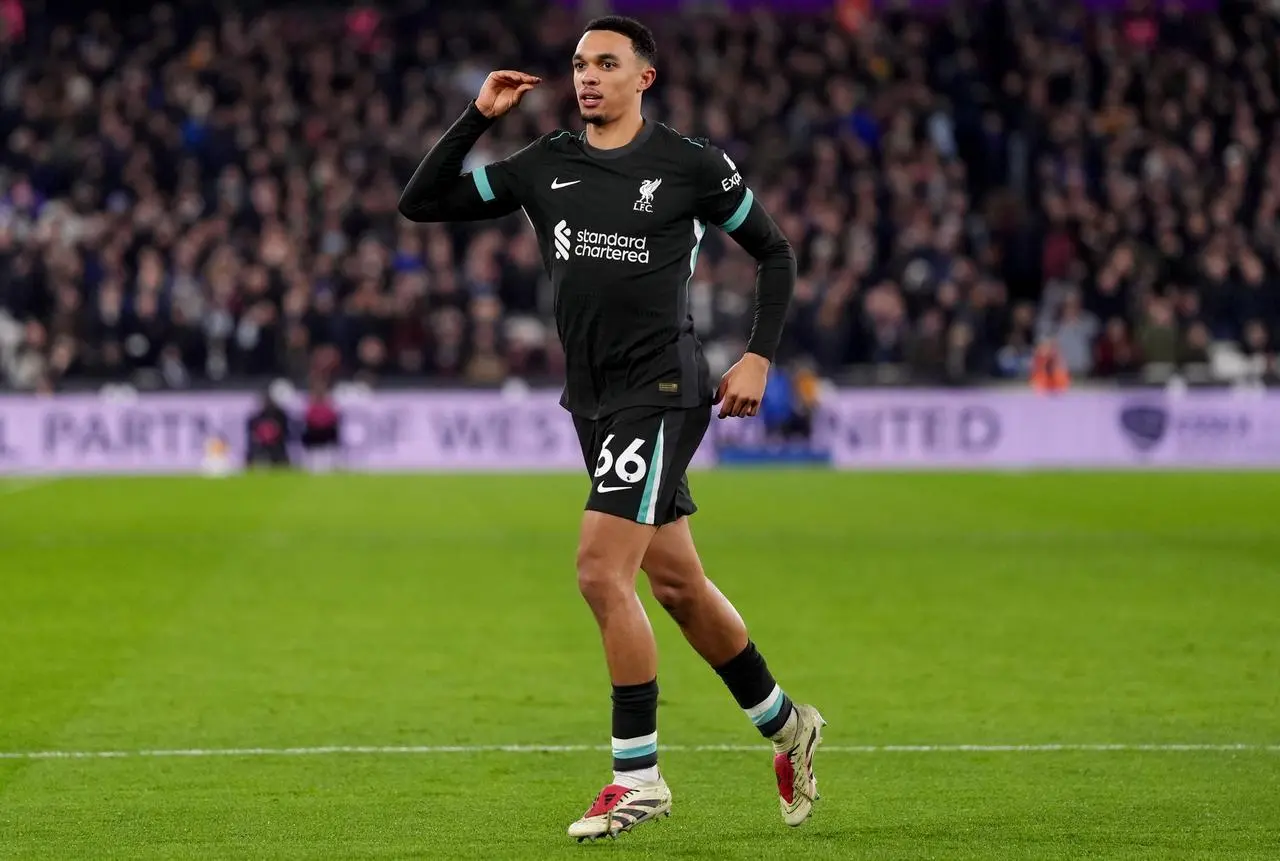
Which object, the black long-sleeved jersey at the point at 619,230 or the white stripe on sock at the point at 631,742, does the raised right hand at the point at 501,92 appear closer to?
the black long-sleeved jersey at the point at 619,230

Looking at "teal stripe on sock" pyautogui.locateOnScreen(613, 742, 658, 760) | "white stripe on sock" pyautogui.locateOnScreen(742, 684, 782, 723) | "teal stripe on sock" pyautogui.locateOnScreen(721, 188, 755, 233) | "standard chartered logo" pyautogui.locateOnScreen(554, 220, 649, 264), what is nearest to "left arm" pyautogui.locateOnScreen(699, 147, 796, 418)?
"teal stripe on sock" pyautogui.locateOnScreen(721, 188, 755, 233)

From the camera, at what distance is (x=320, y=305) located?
26.4 metres

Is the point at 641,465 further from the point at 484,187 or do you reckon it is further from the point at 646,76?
the point at 646,76

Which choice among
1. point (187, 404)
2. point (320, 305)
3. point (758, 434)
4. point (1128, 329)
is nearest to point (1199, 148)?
point (1128, 329)

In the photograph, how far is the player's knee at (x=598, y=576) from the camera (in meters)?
6.20

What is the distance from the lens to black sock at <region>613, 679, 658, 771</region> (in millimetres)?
6234

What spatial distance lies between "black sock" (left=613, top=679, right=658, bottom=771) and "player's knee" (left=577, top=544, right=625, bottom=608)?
0.27 m

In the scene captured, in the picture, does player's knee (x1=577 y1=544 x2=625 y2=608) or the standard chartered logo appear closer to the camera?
player's knee (x1=577 y1=544 x2=625 y2=608)

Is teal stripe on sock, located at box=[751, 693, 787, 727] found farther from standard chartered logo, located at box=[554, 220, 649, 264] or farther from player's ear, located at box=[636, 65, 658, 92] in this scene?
player's ear, located at box=[636, 65, 658, 92]

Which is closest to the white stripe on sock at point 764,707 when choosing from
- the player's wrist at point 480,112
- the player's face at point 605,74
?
the player's face at point 605,74

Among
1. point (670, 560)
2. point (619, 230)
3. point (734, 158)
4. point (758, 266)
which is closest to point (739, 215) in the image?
point (758, 266)

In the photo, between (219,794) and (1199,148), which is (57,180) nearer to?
(1199,148)

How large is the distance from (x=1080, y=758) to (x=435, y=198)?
3000 millimetres

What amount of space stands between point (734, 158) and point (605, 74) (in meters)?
22.5
